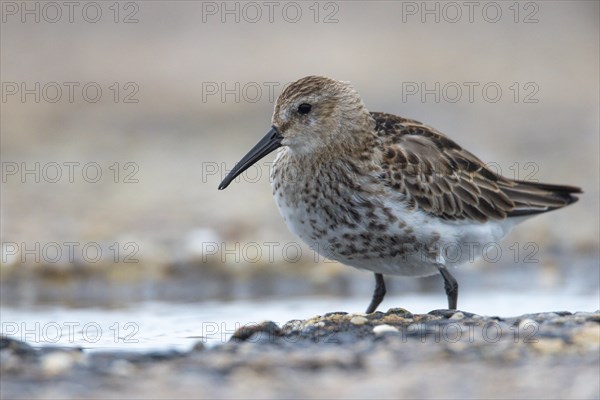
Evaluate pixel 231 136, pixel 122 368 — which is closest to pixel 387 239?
pixel 122 368

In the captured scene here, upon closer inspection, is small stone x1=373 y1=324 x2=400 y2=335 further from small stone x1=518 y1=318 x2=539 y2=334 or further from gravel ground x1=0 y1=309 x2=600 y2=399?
small stone x1=518 y1=318 x2=539 y2=334

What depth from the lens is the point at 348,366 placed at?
516cm

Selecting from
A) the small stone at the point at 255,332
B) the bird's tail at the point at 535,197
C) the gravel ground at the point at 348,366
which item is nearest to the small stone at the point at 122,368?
the gravel ground at the point at 348,366

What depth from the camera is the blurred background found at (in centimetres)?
962

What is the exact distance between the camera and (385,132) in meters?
7.52

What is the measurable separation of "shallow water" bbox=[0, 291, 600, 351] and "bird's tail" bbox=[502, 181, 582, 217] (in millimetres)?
888

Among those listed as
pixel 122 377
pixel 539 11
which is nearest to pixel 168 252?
pixel 122 377

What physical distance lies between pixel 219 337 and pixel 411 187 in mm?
1596

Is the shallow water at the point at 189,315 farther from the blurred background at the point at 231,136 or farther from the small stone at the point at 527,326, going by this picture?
the small stone at the point at 527,326

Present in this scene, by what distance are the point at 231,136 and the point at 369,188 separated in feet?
19.0

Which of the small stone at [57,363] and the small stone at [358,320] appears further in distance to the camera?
the small stone at [358,320]

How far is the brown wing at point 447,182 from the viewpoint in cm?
727

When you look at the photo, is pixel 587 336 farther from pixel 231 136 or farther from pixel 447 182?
pixel 231 136

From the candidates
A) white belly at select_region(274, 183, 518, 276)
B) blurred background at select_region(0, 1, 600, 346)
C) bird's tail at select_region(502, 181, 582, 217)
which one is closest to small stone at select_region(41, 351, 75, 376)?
blurred background at select_region(0, 1, 600, 346)
